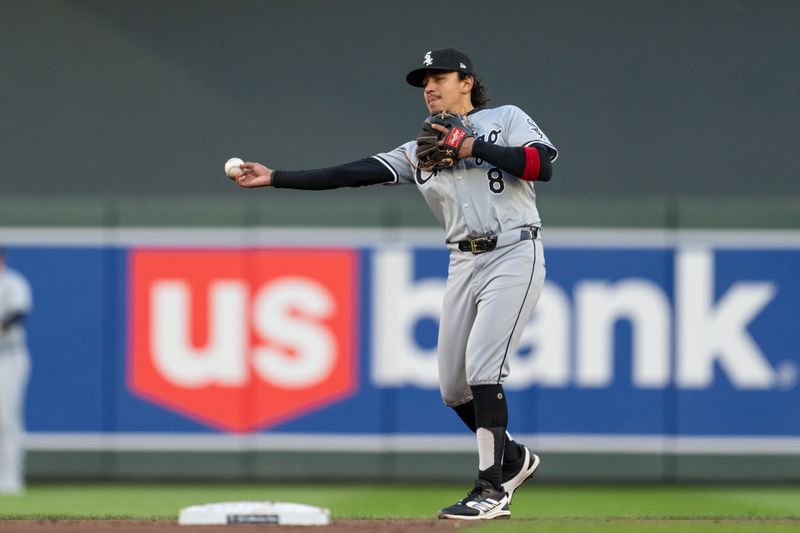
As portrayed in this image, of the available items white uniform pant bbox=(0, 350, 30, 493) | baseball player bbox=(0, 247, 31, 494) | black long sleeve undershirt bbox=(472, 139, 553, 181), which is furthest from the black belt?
white uniform pant bbox=(0, 350, 30, 493)

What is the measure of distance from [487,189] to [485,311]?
16.6 inches

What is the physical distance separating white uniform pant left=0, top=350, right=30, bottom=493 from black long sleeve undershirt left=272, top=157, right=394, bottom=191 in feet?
13.6

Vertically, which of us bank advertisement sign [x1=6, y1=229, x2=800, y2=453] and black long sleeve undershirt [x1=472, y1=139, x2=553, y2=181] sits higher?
black long sleeve undershirt [x1=472, y1=139, x2=553, y2=181]

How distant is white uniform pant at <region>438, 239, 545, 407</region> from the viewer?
4688 mm

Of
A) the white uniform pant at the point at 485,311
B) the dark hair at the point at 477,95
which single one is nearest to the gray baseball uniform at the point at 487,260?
the white uniform pant at the point at 485,311

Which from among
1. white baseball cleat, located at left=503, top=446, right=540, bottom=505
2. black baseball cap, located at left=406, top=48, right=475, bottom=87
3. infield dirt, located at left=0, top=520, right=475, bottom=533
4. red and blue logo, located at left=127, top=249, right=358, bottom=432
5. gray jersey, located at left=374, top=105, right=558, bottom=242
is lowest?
infield dirt, located at left=0, top=520, right=475, bottom=533

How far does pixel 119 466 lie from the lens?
9.02 m

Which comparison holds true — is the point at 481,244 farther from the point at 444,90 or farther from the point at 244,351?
the point at 244,351

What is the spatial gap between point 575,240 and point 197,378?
2.65m

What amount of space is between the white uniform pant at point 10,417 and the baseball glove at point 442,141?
4.52 meters

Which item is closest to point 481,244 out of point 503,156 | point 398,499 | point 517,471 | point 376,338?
point 503,156

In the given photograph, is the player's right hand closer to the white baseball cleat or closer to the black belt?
the black belt

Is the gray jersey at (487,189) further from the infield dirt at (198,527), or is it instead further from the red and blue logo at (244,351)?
the red and blue logo at (244,351)

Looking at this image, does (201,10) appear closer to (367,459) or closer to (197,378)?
(197,378)
